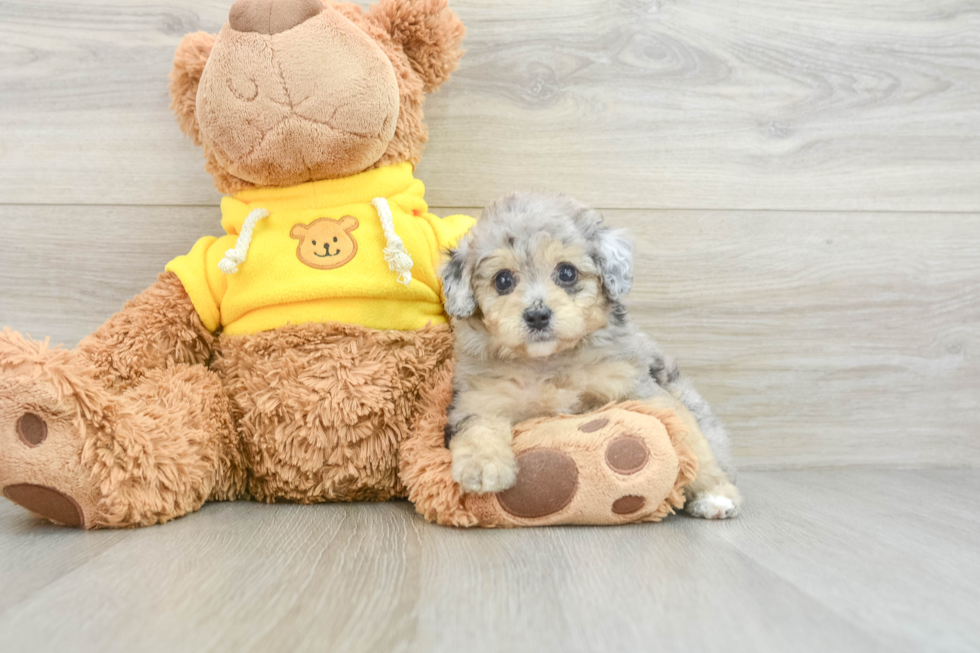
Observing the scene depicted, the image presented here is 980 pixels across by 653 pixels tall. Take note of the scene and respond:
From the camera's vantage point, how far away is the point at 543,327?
160 centimetres

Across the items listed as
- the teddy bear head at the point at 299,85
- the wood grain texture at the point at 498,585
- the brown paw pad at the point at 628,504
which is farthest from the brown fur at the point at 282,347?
the brown paw pad at the point at 628,504

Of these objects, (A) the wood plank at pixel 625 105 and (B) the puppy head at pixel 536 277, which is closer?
(B) the puppy head at pixel 536 277

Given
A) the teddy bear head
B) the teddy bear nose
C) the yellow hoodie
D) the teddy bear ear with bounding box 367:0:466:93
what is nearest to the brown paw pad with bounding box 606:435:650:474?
the yellow hoodie

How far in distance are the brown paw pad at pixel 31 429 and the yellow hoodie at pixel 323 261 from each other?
52cm

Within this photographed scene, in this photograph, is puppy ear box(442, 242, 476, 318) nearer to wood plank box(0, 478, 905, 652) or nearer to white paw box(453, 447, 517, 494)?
white paw box(453, 447, 517, 494)

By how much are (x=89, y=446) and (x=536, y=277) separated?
1036mm

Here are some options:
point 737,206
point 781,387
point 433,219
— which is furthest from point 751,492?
point 433,219

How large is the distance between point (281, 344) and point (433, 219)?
0.54m

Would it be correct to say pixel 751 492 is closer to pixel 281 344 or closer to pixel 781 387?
pixel 781 387

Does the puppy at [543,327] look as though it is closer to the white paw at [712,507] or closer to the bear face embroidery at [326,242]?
the white paw at [712,507]

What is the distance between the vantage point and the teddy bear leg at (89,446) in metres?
1.52

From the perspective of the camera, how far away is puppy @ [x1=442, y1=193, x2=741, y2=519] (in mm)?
1625

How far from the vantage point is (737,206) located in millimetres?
2391

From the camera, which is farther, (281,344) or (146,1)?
(146,1)
